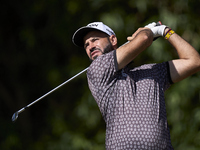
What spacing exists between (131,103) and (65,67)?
8.82ft

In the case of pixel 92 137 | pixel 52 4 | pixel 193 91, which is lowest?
pixel 92 137

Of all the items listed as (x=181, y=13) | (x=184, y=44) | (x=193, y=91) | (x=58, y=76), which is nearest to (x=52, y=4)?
(x=58, y=76)

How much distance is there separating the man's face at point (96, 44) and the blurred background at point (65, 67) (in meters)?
1.56

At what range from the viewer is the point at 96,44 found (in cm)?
230

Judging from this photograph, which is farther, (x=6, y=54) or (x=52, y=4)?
(x=6, y=54)

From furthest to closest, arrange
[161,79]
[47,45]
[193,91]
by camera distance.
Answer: [47,45] < [193,91] < [161,79]

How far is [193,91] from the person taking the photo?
3.88m

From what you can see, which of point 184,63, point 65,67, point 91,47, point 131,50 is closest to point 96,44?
point 91,47

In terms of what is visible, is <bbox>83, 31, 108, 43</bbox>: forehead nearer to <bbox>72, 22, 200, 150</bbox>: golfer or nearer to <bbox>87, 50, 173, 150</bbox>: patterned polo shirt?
<bbox>72, 22, 200, 150</bbox>: golfer

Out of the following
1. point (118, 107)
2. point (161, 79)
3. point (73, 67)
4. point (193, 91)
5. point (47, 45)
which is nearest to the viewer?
point (118, 107)

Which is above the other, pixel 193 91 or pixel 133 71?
pixel 133 71

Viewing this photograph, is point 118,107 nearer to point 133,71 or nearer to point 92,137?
point 133,71

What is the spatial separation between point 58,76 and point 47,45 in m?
0.36

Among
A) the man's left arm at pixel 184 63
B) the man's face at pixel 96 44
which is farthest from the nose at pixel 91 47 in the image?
the man's left arm at pixel 184 63
